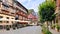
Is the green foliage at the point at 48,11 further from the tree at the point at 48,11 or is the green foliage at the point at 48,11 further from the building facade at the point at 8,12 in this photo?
the building facade at the point at 8,12

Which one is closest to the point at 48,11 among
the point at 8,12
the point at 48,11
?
the point at 48,11

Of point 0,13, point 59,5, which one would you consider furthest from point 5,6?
point 59,5

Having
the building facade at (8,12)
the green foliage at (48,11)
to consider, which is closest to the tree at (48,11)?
the green foliage at (48,11)

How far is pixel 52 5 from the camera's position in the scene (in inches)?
1919

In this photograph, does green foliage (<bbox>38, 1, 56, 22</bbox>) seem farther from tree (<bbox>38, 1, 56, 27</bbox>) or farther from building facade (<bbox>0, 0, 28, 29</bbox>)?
building facade (<bbox>0, 0, 28, 29</bbox>)

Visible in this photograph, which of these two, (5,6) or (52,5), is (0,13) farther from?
(52,5)

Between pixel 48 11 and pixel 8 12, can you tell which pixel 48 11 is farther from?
pixel 8 12

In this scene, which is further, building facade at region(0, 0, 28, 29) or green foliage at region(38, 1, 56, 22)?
building facade at region(0, 0, 28, 29)

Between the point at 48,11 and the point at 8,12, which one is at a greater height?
the point at 48,11

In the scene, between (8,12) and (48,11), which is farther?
(8,12)

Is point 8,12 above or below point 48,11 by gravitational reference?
below

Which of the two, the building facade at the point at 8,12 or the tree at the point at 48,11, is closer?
the tree at the point at 48,11

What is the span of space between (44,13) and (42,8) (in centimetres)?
175

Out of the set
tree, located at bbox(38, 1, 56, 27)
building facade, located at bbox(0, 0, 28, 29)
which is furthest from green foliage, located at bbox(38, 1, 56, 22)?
building facade, located at bbox(0, 0, 28, 29)
